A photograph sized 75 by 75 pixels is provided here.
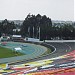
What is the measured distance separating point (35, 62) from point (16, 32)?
40121 millimetres

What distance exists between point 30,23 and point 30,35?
460cm

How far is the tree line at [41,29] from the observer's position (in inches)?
2392

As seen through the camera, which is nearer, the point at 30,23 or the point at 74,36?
the point at 74,36

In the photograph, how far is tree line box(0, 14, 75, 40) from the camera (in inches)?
2392

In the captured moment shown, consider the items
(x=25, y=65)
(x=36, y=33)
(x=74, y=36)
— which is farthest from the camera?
(x=36, y=33)

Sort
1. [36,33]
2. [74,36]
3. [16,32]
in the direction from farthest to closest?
[16,32] < [36,33] < [74,36]

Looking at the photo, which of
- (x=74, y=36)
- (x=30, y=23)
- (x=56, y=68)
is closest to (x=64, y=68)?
(x=56, y=68)

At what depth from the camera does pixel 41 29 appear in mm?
62406

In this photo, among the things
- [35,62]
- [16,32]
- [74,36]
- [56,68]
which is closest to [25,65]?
[35,62]

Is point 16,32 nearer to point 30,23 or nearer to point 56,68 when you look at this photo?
point 30,23

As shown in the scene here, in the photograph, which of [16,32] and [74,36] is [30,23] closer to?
[16,32]

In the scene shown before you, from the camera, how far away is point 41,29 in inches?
2457

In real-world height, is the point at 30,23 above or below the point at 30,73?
above

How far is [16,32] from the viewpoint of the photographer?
A: 70875 mm
